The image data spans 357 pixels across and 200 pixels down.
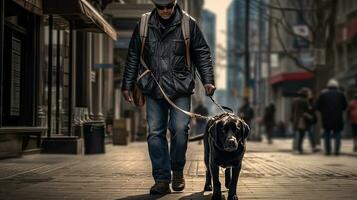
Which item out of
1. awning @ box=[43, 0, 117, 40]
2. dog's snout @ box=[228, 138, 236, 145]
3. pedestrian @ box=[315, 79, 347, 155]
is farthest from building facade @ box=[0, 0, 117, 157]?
dog's snout @ box=[228, 138, 236, 145]

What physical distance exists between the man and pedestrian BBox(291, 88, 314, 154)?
11.1m

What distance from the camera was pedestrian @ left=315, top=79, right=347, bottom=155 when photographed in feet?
54.3

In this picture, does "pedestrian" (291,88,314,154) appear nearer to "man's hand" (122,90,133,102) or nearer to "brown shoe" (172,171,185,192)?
"brown shoe" (172,171,185,192)

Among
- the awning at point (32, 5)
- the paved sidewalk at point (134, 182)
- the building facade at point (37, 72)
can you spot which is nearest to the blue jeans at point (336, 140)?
the building facade at point (37, 72)

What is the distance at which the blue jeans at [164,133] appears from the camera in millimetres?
6742

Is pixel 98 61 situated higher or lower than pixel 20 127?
higher

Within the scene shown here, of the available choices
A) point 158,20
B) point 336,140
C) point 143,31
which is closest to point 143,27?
point 143,31

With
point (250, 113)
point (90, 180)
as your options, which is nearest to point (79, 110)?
point (90, 180)

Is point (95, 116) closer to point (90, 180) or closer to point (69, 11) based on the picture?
point (69, 11)

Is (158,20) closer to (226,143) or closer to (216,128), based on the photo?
(216,128)

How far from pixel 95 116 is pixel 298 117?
5.62 meters

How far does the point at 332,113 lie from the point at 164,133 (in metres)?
10.5

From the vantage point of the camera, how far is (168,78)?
265 inches

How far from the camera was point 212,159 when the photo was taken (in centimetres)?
598
